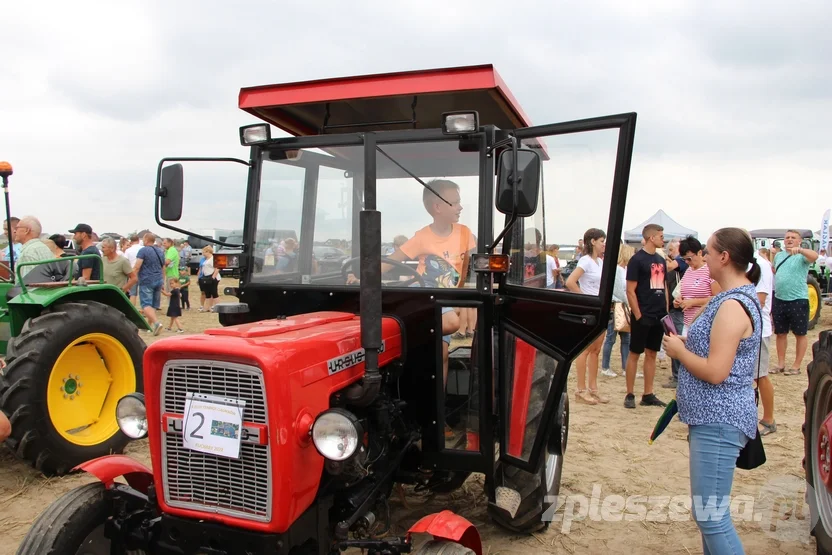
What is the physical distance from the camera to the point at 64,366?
Result: 429 cm

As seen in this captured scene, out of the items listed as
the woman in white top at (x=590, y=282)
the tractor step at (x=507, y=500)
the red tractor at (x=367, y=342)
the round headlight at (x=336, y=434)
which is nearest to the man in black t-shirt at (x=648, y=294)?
the woman in white top at (x=590, y=282)

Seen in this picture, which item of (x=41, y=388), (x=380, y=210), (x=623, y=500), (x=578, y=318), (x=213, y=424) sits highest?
(x=380, y=210)

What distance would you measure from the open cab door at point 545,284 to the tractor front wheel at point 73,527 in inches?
71.8

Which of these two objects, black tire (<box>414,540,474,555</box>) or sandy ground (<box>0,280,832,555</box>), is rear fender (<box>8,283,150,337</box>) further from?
black tire (<box>414,540,474,555</box>)

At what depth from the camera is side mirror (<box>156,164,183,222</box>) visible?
306 cm

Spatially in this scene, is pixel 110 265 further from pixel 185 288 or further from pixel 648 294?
pixel 648 294

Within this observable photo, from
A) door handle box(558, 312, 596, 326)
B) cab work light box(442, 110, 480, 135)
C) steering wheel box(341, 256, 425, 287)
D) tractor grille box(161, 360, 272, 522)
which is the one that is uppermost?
cab work light box(442, 110, 480, 135)

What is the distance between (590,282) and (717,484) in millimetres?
1680

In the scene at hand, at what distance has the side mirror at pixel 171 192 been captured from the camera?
3059 millimetres

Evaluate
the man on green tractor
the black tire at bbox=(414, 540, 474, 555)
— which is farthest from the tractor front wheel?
the man on green tractor

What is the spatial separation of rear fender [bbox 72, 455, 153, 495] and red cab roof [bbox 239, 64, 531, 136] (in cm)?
187

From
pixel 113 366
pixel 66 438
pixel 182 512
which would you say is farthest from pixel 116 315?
pixel 182 512

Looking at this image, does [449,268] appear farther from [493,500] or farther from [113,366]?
[113,366]

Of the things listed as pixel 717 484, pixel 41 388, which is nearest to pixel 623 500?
pixel 717 484
